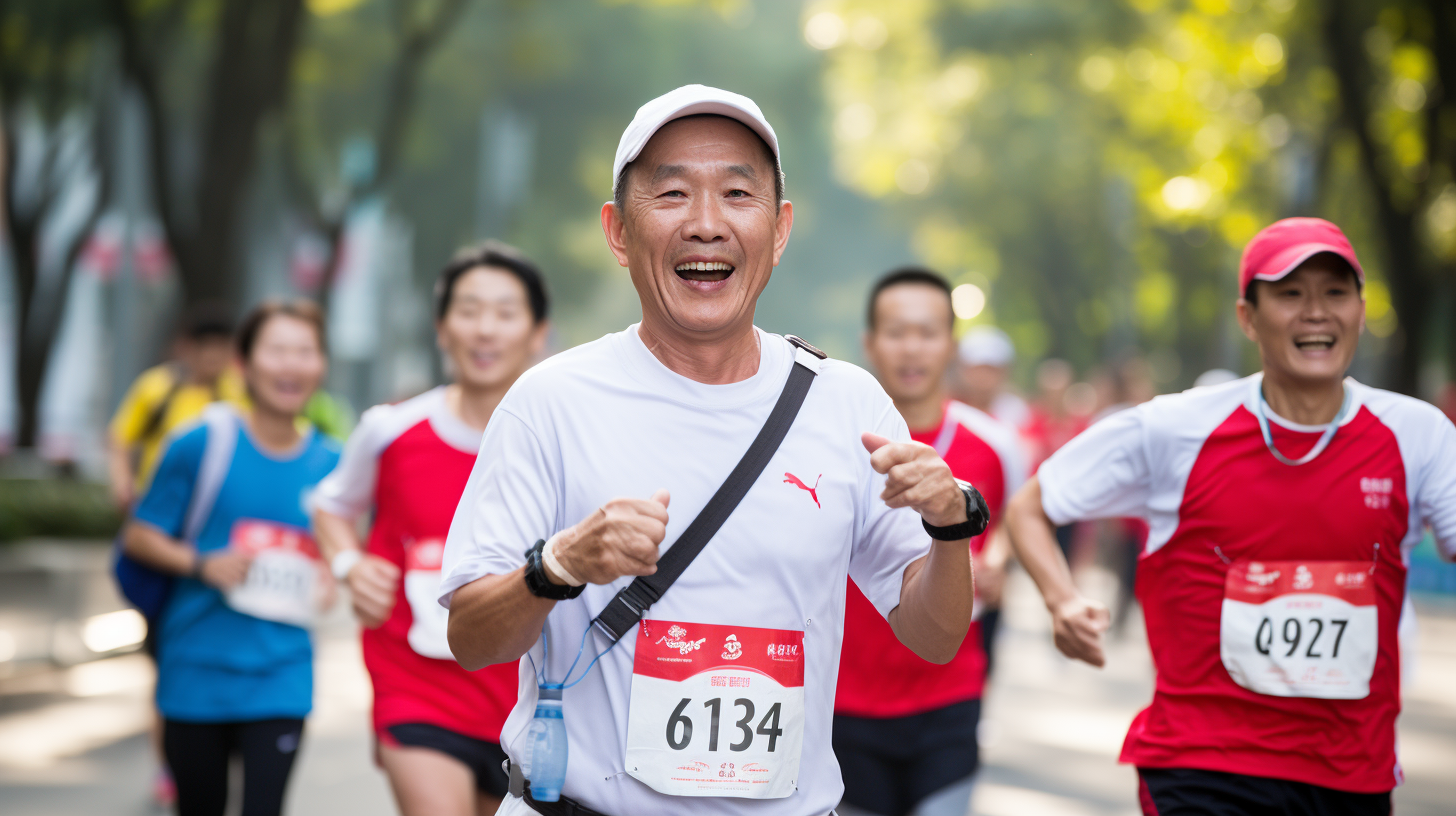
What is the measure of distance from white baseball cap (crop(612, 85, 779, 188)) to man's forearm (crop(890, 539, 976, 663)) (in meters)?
0.73

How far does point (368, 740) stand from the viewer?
9352mm

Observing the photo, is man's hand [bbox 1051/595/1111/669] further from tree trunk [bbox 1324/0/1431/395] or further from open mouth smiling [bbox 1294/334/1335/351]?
tree trunk [bbox 1324/0/1431/395]

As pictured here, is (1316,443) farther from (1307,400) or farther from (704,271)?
(704,271)

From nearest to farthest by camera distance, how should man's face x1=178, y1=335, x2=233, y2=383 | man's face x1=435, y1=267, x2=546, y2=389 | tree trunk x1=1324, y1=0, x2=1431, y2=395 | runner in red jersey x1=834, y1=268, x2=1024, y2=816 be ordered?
1. runner in red jersey x1=834, y1=268, x2=1024, y2=816
2. man's face x1=435, y1=267, x2=546, y2=389
3. man's face x1=178, y1=335, x2=233, y2=383
4. tree trunk x1=1324, y1=0, x2=1431, y2=395

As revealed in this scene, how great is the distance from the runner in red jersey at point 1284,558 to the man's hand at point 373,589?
1.76 meters

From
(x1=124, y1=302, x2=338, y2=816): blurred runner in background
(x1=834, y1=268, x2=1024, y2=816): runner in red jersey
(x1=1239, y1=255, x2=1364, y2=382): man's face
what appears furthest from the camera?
(x1=124, y1=302, x2=338, y2=816): blurred runner in background

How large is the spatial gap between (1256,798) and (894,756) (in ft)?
4.26

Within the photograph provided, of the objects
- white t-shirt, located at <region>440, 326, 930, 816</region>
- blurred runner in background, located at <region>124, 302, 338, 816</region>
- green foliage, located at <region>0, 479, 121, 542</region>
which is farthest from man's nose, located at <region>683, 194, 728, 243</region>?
green foliage, located at <region>0, 479, 121, 542</region>

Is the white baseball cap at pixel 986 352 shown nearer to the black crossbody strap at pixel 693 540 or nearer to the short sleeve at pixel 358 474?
the short sleeve at pixel 358 474

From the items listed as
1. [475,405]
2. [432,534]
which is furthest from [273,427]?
[432,534]

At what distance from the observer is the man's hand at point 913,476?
2590 millimetres

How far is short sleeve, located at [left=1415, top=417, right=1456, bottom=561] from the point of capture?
393 cm

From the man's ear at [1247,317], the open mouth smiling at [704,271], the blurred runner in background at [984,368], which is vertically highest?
the blurred runner in background at [984,368]

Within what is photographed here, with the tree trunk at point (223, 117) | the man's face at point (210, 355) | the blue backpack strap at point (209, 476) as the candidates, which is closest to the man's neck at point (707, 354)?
the blue backpack strap at point (209, 476)
